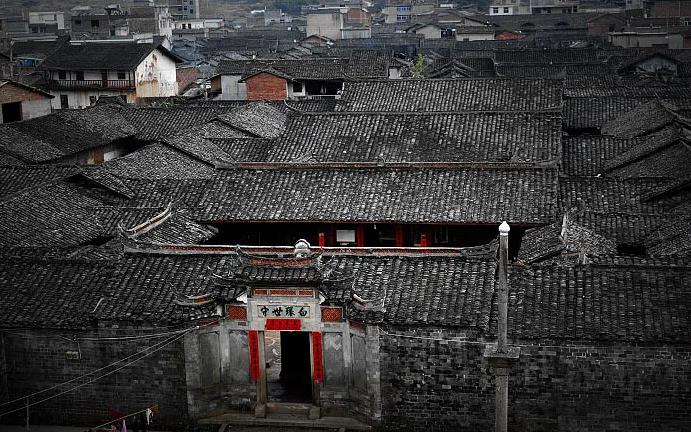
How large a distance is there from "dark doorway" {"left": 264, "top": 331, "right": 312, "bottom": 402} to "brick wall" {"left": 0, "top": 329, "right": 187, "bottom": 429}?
254 centimetres

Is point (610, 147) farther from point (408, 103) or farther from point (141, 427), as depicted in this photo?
point (141, 427)

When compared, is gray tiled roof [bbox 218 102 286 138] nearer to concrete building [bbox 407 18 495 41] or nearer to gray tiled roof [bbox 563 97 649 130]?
gray tiled roof [bbox 563 97 649 130]

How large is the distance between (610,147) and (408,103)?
594 inches

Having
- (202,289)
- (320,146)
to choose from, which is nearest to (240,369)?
(202,289)

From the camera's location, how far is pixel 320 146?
4209 centimetres

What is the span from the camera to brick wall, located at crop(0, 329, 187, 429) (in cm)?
2164

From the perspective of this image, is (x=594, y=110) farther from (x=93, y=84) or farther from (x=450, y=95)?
(x=93, y=84)

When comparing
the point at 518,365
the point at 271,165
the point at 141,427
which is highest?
the point at 271,165

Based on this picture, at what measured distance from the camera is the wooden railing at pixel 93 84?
71000 millimetres

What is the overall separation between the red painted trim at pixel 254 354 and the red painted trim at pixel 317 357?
1.34 metres

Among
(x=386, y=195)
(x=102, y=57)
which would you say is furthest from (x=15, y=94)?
→ (x=386, y=195)

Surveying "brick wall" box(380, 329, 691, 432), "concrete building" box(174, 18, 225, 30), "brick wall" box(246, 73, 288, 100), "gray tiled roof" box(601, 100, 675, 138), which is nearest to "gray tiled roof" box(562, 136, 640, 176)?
"gray tiled roof" box(601, 100, 675, 138)

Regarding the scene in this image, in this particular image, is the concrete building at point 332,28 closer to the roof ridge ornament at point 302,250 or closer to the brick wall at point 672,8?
the brick wall at point 672,8

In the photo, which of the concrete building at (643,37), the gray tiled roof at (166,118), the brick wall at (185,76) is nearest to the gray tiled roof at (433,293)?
the gray tiled roof at (166,118)
